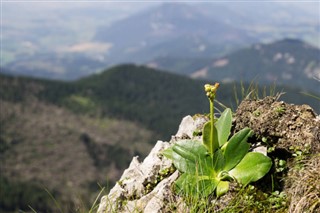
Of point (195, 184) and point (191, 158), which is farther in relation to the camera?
point (191, 158)

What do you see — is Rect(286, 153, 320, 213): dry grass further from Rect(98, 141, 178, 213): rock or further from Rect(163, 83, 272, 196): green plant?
Rect(98, 141, 178, 213): rock

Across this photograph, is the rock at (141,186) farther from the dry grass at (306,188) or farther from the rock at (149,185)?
the dry grass at (306,188)

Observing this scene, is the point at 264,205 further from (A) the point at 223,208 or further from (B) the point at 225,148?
(B) the point at 225,148

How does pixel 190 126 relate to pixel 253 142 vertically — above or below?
below

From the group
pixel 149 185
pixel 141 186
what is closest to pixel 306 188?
pixel 149 185

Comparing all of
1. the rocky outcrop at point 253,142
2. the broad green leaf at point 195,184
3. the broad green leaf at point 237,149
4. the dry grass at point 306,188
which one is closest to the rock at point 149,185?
the rocky outcrop at point 253,142

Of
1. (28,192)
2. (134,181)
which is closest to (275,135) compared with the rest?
(134,181)

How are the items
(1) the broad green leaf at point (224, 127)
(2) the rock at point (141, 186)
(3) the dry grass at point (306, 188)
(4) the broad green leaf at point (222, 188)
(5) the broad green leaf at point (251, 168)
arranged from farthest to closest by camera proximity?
(2) the rock at point (141, 186) < (1) the broad green leaf at point (224, 127) < (5) the broad green leaf at point (251, 168) < (4) the broad green leaf at point (222, 188) < (3) the dry grass at point (306, 188)

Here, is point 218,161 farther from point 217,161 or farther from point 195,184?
point 195,184
